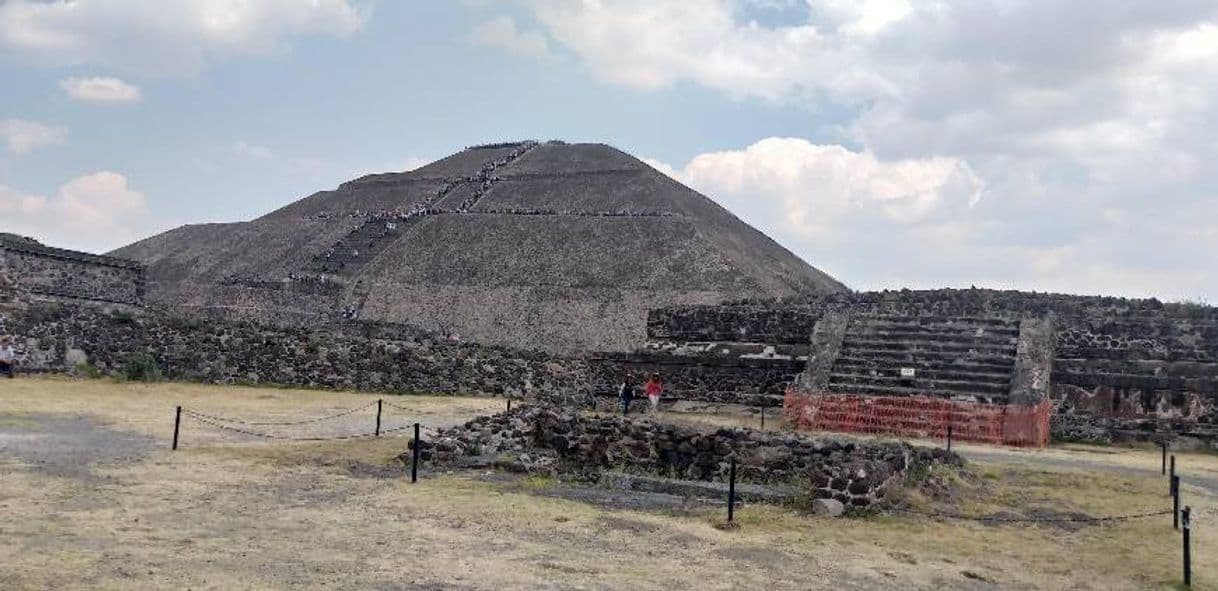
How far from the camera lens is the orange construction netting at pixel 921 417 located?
58.7 feet

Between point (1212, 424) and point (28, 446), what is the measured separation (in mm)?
20904

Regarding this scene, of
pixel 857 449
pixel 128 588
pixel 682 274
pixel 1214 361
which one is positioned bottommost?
pixel 128 588

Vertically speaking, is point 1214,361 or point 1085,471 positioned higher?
point 1214,361

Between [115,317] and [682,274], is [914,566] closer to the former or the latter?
[115,317]

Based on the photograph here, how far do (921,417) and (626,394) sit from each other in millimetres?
6508

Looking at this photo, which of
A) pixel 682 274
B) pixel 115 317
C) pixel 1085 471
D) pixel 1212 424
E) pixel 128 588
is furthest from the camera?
pixel 682 274

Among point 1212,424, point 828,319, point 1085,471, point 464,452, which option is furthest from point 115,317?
point 1212,424

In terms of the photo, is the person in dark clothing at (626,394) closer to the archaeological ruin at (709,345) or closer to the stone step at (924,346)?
the archaeological ruin at (709,345)

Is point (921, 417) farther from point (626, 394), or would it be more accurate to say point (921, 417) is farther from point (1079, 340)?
point (626, 394)

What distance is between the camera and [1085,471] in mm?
14156

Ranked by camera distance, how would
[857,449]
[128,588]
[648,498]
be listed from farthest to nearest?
[857,449] < [648,498] < [128,588]

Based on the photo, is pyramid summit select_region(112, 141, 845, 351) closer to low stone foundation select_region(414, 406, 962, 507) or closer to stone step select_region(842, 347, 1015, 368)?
stone step select_region(842, 347, 1015, 368)

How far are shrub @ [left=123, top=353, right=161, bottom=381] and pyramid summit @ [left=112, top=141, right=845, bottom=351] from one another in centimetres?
1359

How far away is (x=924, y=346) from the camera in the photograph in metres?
21.6
